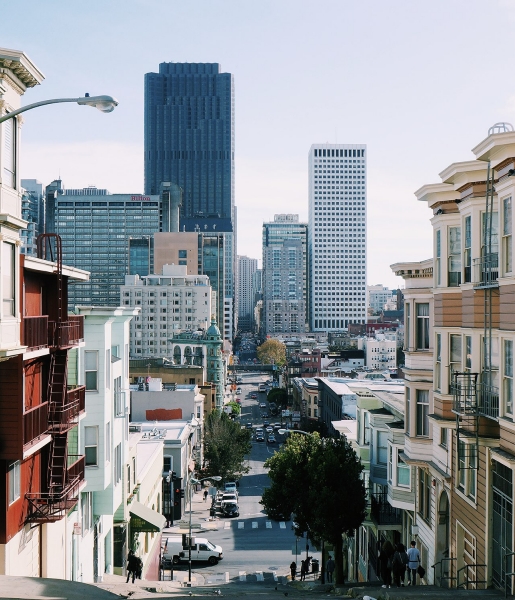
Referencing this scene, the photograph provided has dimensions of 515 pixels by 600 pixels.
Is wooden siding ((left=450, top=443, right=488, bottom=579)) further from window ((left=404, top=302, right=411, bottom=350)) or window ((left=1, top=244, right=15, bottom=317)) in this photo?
window ((left=1, top=244, right=15, bottom=317))

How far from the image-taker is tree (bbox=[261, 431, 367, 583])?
35.5 meters

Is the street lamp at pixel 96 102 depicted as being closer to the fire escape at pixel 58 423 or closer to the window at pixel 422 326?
the fire escape at pixel 58 423

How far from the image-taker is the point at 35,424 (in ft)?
70.5

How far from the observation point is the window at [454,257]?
950 inches

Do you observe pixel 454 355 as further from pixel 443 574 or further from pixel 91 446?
pixel 91 446

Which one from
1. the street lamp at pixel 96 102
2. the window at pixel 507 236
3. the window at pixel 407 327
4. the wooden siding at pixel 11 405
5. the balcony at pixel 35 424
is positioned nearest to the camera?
the street lamp at pixel 96 102

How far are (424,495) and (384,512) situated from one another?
7076mm

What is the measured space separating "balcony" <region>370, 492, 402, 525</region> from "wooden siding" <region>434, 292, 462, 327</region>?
13330 mm

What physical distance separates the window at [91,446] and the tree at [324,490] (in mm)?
10927

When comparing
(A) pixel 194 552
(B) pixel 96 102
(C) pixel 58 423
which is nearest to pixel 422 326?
(C) pixel 58 423

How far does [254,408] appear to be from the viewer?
168875mm

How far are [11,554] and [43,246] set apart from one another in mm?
10121

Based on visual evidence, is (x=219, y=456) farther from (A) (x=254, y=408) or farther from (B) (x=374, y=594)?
(A) (x=254, y=408)

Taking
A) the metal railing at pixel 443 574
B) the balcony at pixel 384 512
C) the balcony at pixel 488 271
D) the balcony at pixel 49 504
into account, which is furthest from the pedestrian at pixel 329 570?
the balcony at pixel 488 271
